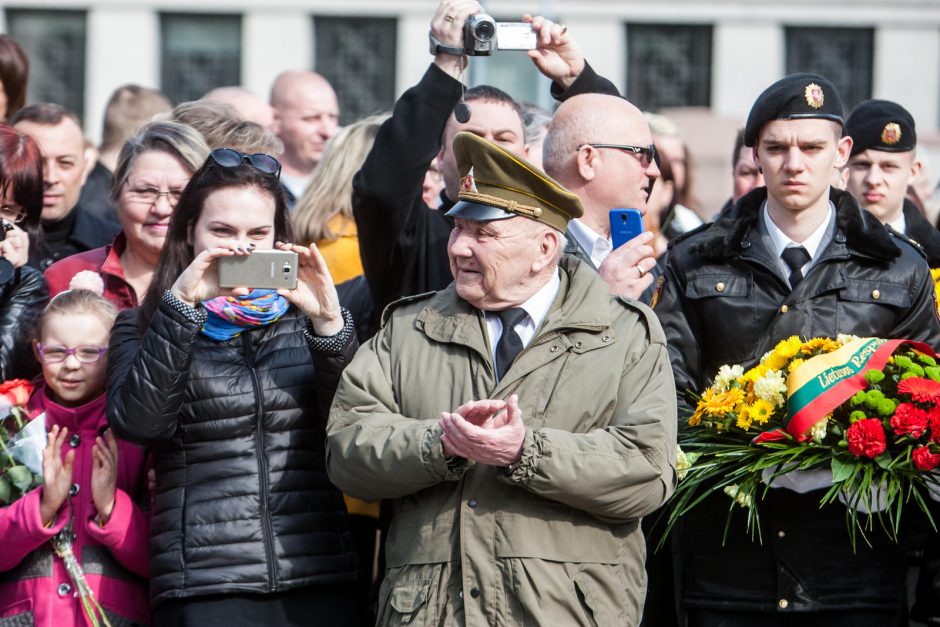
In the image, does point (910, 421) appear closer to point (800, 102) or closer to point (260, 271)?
point (800, 102)

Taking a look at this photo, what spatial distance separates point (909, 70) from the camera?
73.8 feet

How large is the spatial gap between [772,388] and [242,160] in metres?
2.00

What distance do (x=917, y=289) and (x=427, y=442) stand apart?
6.70ft

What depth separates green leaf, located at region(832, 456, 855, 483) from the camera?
5074mm

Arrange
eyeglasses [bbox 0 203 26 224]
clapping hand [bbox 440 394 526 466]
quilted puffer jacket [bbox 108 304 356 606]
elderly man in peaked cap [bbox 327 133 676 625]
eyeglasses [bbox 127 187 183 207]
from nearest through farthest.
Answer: clapping hand [bbox 440 394 526 466]
elderly man in peaked cap [bbox 327 133 676 625]
quilted puffer jacket [bbox 108 304 356 606]
eyeglasses [bbox 127 187 183 207]
eyeglasses [bbox 0 203 26 224]

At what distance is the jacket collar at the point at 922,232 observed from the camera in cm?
686

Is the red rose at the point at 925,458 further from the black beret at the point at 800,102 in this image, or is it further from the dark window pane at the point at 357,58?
the dark window pane at the point at 357,58

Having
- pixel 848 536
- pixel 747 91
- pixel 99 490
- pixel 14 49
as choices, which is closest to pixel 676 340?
pixel 848 536

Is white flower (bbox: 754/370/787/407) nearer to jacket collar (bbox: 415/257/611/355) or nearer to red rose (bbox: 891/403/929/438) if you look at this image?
red rose (bbox: 891/403/929/438)

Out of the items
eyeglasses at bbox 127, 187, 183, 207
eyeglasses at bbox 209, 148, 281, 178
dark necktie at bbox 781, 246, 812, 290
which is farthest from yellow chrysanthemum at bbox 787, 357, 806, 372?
eyeglasses at bbox 127, 187, 183, 207

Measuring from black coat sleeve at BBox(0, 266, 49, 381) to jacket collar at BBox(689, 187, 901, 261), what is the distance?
2.49 metres

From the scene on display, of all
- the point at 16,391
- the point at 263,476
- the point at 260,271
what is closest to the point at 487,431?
the point at 263,476

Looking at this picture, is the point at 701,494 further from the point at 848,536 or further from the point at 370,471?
the point at 370,471

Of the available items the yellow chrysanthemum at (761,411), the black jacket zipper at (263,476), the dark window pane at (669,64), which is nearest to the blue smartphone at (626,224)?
the yellow chrysanthemum at (761,411)
